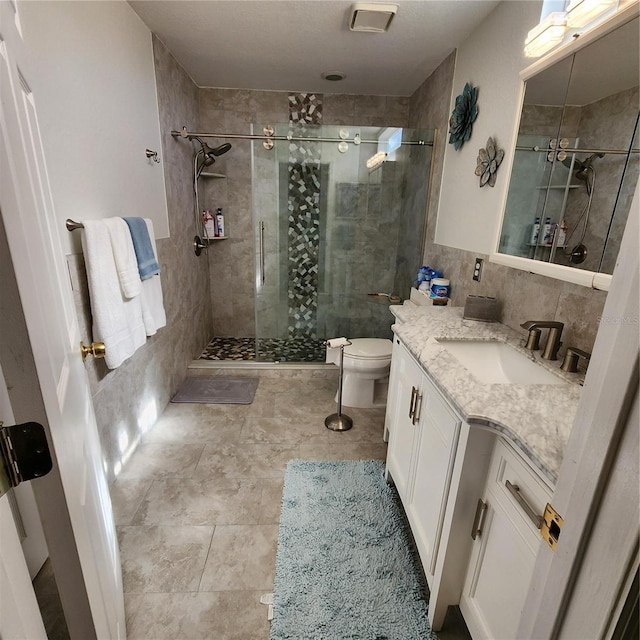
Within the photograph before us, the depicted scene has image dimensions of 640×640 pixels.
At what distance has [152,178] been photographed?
230cm

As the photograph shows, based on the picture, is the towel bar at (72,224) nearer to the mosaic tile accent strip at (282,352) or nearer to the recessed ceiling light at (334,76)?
the mosaic tile accent strip at (282,352)

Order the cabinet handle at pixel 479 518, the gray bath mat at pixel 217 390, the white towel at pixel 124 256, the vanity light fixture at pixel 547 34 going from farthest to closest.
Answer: the gray bath mat at pixel 217 390 < the white towel at pixel 124 256 < the vanity light fixture at pixel 547 34 < the cabinet handle at pixel 479 518

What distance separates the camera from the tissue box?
5.62 ft

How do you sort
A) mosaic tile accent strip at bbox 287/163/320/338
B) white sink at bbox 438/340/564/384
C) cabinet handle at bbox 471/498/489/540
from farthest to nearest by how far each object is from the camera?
mosaic tile accent strip at bbox 287/163/320/338 < white sink at bbox 438/340/564/384 < cabinet handle at bbox 471/498/489/540

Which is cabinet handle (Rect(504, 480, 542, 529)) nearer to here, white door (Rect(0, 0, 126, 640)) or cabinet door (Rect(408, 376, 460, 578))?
cabinet door (Rect(408, 376, 460, 578))

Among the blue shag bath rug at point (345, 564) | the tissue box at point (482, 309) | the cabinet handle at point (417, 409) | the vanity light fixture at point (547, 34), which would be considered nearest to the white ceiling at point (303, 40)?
the vanity light fixture at point (547, 34)

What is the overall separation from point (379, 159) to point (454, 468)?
2.70 m

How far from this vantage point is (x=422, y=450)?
4.41 ft

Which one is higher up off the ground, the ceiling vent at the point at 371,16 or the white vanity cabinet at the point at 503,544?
the ceiling vent at the point at 371,16

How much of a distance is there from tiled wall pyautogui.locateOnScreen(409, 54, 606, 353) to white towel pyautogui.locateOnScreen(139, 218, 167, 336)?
1888 millimetres

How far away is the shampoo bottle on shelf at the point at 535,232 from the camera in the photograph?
140 centimetres

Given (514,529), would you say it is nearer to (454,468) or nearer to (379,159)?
(454,468)

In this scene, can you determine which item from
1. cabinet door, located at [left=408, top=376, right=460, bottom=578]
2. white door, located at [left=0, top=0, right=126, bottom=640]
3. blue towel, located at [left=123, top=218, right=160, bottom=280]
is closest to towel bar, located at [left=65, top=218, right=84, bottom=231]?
blue towel, located at [left=123, top=218, right=160, bottom=280]

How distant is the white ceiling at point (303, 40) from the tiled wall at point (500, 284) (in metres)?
0.18
